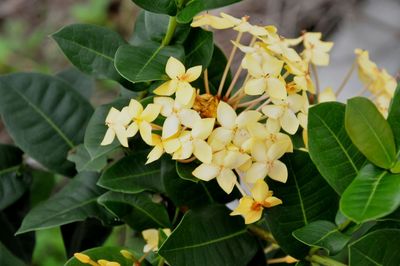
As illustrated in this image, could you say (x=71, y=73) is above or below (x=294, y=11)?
above

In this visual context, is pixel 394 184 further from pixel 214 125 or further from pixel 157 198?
pixel 157 198

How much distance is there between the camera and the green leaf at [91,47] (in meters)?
0.77

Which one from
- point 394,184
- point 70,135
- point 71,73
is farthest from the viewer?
point 71,73

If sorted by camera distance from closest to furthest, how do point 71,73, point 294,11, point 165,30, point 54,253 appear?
point 165,30 → point 71,73 → point 54,253 → point 294,11

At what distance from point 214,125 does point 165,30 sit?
16 cm

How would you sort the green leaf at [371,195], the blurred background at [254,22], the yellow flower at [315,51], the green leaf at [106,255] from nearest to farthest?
the green leaf at [371,195] < the green leaf at [106,255] < the yellow flower at [315,51] < the blurred background at [254,22]

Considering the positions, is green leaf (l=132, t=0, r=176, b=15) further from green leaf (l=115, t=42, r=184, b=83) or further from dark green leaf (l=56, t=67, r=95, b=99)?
dark green leaf (l=56, t=67, r=95, b=99)

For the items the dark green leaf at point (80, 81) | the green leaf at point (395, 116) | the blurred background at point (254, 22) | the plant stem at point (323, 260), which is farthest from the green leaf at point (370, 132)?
the blurred background at point (254, 22)

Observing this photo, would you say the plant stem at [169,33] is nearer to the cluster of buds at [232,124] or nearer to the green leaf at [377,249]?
the cluster of buds at [232,124]

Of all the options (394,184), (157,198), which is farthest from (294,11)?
(394,184)

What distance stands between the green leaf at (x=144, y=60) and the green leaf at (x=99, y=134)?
0.07 meters

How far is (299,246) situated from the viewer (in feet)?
2.44

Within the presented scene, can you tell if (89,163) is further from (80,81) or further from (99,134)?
(80,81)

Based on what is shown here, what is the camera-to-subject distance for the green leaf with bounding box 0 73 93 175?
906 mm
